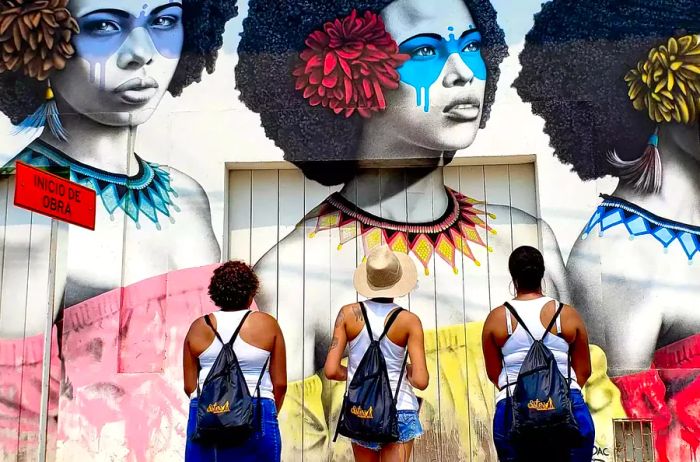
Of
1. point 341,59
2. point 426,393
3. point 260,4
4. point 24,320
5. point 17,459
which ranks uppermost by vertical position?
point 260,4

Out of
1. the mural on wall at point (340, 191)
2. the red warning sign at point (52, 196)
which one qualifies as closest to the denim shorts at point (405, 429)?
the red warning sign at point (52, 196)

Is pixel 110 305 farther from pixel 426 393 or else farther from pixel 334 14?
pixel 334 14

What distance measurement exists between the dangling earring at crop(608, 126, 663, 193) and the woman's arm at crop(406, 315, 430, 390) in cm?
294

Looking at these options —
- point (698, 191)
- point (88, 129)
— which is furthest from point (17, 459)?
point (698, 191)

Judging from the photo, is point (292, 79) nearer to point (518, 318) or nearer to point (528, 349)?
point (518, 318)

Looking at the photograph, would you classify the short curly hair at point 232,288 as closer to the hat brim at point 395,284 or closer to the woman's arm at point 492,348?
the hat brim at point 395,284

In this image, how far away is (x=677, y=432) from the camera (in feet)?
20.1

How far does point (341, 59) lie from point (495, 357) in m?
3.52

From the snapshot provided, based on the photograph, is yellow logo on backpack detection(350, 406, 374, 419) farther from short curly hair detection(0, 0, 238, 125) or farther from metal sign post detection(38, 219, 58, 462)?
short curly hair detection(0, 0, 238, 125)

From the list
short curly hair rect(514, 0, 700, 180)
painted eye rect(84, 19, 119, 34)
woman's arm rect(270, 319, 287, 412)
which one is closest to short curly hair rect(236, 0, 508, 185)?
short curly hair rect(514, 0, 700, 180)

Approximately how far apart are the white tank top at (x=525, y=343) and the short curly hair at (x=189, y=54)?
3.94m

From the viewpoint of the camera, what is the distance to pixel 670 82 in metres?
6.68

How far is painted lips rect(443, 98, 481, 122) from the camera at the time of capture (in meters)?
6.74

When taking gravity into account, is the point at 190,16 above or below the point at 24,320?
above
